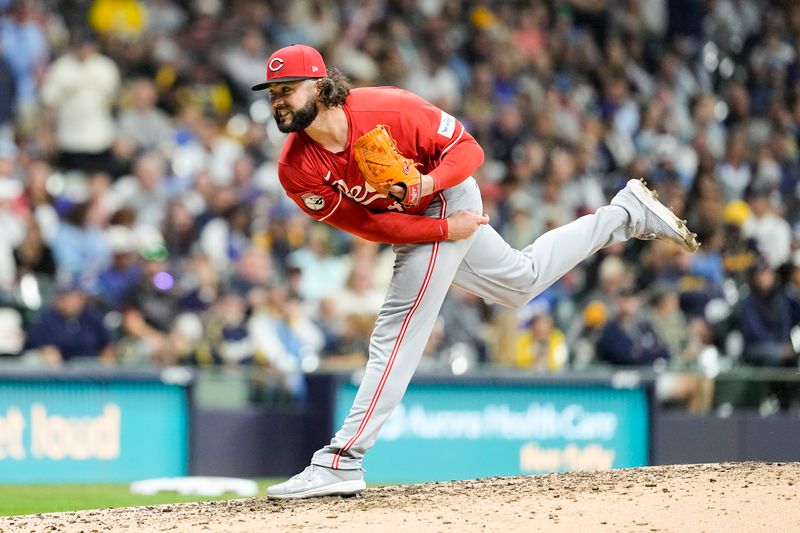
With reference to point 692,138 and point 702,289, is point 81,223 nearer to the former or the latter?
point 702,289

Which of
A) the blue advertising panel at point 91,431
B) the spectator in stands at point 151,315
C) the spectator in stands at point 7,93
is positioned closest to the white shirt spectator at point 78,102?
the spectator in stands at point 7,93

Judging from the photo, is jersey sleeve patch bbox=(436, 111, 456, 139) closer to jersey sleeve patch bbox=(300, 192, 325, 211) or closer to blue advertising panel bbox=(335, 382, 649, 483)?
jersey sleeve patch bbox=(300, 192, 325, 211)

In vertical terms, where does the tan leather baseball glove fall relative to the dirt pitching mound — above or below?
above

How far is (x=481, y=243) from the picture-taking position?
627 centimetres

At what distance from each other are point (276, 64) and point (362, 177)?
0.61m

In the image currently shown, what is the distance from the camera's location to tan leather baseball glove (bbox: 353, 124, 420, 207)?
224 inches

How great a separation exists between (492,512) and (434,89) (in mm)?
9756

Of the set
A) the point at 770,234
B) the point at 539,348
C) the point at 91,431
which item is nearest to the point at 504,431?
the point at 539,348

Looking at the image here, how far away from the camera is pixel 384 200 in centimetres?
602

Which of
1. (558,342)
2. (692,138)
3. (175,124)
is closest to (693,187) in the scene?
(692,138)

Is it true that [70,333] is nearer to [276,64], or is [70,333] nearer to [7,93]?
[7,93]

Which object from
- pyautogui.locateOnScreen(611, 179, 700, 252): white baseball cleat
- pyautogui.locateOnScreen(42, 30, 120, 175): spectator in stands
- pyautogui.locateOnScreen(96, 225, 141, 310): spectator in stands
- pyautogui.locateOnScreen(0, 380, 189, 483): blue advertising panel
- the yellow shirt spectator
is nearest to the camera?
pyautogui.locateOnScreen(611, 179, 700, 252): white baseball cleat

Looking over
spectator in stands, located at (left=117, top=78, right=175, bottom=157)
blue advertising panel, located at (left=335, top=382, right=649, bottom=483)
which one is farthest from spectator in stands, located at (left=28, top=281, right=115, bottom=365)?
spectator in stands, located at (left=117, top=78, right=175, bottom=157)

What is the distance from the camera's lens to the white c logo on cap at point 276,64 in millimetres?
5738
